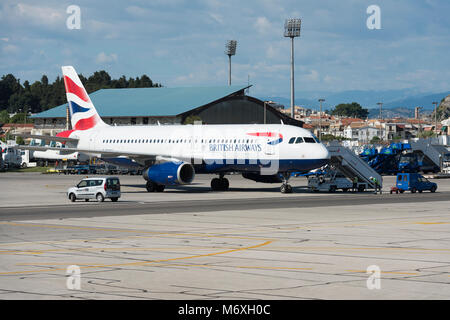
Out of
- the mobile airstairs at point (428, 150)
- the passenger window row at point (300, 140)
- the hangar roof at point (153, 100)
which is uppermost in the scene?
the hangar roof at point (153, 100)

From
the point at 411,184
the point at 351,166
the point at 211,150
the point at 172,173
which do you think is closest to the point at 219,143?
the point at 211,150

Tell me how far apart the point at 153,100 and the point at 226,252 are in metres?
130

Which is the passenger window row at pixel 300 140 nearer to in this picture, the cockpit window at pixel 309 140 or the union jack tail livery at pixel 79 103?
the cockpit window at pixel 309 140

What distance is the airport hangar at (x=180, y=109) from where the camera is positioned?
13962cm

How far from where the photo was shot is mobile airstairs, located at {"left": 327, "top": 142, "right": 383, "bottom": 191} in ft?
199

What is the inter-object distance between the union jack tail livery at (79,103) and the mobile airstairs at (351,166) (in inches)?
951

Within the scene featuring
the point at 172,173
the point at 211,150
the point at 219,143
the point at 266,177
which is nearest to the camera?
the point at 172,173

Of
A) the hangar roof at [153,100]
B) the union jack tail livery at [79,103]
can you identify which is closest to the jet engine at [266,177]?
the union jack tail livery at [79,103]

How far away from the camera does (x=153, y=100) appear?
150375mm

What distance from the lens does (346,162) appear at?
60.6 metres

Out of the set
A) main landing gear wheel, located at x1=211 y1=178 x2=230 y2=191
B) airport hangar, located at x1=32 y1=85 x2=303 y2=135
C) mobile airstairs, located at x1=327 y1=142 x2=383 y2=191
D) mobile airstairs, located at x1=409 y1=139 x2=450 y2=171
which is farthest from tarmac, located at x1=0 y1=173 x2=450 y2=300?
airport hangar, located at x1=32 y1=85 x2=303 y2=135

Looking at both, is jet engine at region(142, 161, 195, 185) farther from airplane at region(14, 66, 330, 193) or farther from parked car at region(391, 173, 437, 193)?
parked car at region(391, 173, 437, 193)

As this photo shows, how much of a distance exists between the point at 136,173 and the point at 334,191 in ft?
150

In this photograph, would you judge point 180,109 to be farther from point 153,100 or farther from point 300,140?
point 300,140
